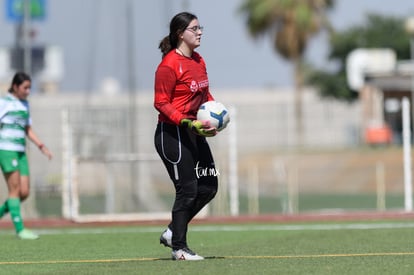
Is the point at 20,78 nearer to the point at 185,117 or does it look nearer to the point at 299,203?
the point at 185,117

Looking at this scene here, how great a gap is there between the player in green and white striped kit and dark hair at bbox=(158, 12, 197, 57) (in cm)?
465

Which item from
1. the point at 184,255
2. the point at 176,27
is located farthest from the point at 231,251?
the point at 176,27

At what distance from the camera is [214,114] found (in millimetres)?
9883

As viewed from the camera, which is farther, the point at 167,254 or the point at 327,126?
the point at 327,126

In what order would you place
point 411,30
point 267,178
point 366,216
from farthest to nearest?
point 411,30 → point 267,178 → point 366,216

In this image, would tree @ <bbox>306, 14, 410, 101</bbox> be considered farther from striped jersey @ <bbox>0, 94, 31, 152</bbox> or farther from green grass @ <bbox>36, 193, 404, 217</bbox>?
striped jersey @ <bbox>0, 94, 31, 152</bbox>

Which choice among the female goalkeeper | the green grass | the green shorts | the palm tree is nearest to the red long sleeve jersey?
the female goalkeeper

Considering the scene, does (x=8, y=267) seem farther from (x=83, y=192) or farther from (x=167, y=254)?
(x=83, y=192)

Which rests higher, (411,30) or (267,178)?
(411,30)

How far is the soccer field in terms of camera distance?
938 cm

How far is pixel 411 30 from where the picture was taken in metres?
45.5

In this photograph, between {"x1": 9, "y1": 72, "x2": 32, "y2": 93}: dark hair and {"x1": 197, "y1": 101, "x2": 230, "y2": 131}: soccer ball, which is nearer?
{"x1": 197, "y1": 101, "x2": 230, "y2": 131}: soccer ball

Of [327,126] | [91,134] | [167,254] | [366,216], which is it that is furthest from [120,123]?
[327,126]

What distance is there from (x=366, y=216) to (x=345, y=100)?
2244 inches
